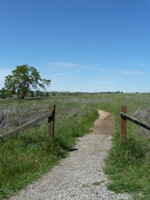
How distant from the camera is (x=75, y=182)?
20.8 ft

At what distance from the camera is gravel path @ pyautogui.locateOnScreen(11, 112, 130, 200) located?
18.0 ft

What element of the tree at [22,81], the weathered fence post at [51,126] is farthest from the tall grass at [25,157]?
the tree at [22,81]

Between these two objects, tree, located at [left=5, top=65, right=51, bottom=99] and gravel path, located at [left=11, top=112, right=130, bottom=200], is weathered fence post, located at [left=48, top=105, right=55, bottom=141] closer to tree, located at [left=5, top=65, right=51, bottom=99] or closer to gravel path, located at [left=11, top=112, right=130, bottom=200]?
gravel path, located at [left=11, top=112, right=130, bottom=200]

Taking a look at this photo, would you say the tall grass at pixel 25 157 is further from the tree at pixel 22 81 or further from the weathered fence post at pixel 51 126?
the tree at pixel 22 81

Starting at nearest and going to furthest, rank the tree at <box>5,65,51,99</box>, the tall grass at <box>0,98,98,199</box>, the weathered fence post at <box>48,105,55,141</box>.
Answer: the tall grass at <box>0,98,98,199</box> → the weathered fence post at <box>48,105,55,141</box> → the tree at <box>5,65,51,99</box>

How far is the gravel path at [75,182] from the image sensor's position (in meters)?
5.49

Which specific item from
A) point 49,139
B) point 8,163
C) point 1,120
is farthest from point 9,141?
point 1,120

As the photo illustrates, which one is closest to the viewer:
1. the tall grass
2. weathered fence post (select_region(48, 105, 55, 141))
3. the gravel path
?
the gravel path

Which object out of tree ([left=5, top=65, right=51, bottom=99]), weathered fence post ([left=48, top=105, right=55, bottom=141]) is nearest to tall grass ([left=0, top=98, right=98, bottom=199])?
weathered fence post ([left=48, top=105, right=55, bottom=141])

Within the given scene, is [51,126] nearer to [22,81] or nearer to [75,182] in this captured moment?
[75,182]

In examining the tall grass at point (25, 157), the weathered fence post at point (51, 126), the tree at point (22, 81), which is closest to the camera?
the tall grass at point (25, 157)

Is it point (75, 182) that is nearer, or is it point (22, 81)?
point (75, 182)

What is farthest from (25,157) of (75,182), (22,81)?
(22,81)

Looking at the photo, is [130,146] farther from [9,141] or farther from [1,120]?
[1,120]
